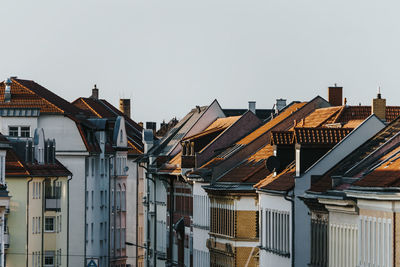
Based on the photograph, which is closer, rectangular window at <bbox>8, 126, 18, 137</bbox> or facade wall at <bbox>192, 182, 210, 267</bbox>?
facade wall at <bbox>192, 182, 210, 267</bbox>

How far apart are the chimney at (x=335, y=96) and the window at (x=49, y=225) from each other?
27213mm

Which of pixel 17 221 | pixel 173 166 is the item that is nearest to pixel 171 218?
pixel 173 166

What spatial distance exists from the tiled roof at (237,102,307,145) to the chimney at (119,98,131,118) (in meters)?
80.7

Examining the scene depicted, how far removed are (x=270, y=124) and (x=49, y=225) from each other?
998 inches

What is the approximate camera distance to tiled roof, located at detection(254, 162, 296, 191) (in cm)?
6494

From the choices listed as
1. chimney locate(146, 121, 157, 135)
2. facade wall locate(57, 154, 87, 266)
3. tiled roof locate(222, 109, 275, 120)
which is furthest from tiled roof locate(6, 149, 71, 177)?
chimney locate(146, 121, 157, 135)

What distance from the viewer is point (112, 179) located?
5172 inches

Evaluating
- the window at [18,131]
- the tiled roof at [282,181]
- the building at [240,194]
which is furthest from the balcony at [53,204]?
the tiled roof at [282,181]

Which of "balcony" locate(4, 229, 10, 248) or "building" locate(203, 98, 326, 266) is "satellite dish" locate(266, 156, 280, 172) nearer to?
"building" locate(203, 98, 326, 266)

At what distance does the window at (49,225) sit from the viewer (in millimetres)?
107812

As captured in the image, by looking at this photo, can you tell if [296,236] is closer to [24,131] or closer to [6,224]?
[6,224]

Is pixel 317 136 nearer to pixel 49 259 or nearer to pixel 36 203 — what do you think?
pixel 36 203

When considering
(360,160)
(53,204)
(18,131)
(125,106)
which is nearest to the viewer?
(360,160)

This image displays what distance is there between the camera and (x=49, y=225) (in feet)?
355
